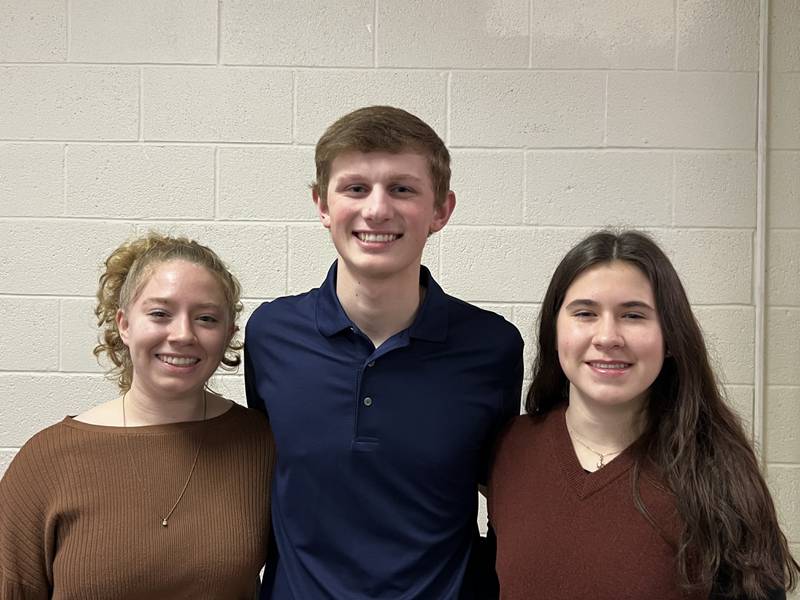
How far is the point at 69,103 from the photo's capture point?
2.59 metres

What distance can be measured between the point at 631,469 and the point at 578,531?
15 cm

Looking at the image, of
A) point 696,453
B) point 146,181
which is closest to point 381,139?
point 696,453

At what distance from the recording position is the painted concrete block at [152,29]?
2.57 metres

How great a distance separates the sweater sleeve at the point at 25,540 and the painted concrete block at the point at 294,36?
144 centimetres

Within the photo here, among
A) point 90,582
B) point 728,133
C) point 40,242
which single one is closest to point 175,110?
point 40,242

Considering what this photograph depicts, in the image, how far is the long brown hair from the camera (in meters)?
1.42

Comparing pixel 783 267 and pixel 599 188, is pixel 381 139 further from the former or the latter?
pixel 783 267

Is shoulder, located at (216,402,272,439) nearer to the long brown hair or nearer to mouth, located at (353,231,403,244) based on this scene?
mouth, located at (353,231,403,244)

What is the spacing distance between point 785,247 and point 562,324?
51.3 inches

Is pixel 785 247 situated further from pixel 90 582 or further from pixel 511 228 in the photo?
pixel 90 582

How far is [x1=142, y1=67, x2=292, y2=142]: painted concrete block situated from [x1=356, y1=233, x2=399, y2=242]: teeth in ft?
3.38

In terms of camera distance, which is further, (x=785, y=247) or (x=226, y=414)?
(x=785, y=247)

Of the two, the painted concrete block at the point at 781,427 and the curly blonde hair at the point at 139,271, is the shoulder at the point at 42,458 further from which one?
the painted concrete block at the point at 781,427

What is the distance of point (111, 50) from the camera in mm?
2580
